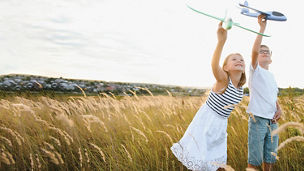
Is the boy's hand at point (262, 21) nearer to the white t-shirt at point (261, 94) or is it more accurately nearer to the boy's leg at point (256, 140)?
the white t-shirt at point (261, 94)

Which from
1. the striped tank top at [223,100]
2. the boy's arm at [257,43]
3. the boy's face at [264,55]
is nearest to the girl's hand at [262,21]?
the boy's arm at [257,43]

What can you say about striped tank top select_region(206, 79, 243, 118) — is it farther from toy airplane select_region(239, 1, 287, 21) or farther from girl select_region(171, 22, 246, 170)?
toy airplane select_region(239, 1, 287, 21)

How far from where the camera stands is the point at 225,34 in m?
1.88

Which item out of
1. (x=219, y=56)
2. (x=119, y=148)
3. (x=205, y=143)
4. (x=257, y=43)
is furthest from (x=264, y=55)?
(x=119, y=148)

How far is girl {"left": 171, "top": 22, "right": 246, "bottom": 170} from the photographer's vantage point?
7.09 feet

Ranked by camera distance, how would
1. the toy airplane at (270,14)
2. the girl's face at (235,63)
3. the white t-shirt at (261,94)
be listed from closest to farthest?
1. the girl's face at (235,63)
2. the toy airplane at (270,14)
3. the white t-shirt at (261,94)

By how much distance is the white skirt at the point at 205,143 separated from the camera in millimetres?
2156

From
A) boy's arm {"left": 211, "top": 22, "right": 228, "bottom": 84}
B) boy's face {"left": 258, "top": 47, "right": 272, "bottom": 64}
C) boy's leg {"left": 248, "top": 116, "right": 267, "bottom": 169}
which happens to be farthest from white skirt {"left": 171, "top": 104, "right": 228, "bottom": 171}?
boy's face {"left": 258, "top": 47, "right": 272, "bottom": 64}

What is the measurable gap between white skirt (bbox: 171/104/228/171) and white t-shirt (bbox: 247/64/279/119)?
61cm

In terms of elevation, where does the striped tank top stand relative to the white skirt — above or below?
above

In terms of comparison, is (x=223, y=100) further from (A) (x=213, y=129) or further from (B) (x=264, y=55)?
(B) (x=264, y=55)

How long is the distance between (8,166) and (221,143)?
2.74 meters

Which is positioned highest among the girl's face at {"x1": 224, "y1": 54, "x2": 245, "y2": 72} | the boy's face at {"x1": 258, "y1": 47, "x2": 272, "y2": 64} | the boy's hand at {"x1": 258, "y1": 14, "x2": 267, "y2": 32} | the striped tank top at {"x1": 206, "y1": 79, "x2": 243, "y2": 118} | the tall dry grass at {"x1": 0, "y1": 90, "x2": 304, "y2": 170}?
the boy's hand at {"x1": 258, "y1": 14, "x2": 267, "y2": 32}

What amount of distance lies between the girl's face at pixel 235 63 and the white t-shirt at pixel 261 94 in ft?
1.35
